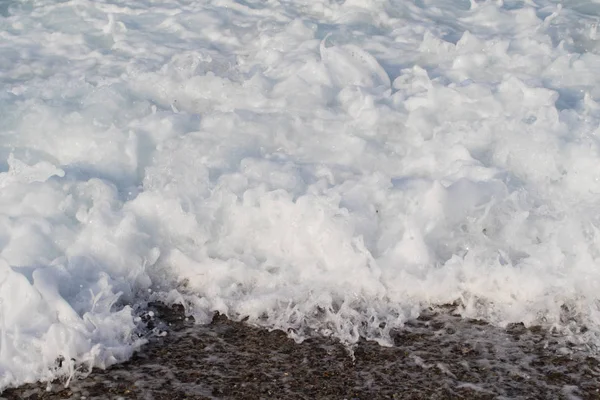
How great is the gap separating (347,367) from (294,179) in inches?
71.3

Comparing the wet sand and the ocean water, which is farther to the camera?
the ocean water

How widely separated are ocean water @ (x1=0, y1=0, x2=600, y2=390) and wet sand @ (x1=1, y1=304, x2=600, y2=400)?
121mm

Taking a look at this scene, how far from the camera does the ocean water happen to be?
4555 millimetres

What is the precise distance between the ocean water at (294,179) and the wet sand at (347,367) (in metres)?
0.12

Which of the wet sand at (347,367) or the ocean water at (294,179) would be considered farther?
the ocean water at (294,179)

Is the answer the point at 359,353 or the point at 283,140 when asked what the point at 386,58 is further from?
the point at 359,353

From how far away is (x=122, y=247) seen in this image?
16.3ft

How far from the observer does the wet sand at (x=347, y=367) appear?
12.7ft

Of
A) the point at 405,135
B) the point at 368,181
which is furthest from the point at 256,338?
the point at 405,135

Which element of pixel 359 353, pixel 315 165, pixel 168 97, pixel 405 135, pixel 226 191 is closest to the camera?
pixel 359 353

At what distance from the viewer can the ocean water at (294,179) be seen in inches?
179

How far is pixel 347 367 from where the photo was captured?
408 centimetres

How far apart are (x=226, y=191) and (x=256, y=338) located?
1.39 meters

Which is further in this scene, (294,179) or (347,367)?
(294,179)
